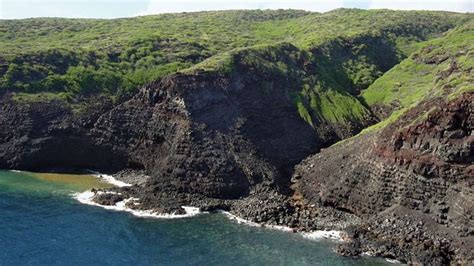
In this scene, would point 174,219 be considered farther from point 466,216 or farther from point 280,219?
point 466,216

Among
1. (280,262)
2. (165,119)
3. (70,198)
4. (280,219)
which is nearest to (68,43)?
(165,119)

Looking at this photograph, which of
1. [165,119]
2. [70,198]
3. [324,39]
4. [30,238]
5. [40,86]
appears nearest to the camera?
[30,238]

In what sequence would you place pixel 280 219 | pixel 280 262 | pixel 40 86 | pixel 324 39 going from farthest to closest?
pixel 324 39, pixel 40 86, pixel 280 219, pixel 280 262

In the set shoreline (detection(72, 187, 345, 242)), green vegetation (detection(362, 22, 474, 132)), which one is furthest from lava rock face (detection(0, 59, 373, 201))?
green vegetation (detection(362, 22, 474, 132))

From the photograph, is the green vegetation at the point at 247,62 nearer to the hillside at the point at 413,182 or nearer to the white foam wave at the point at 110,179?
the hillside at the point at 413,182

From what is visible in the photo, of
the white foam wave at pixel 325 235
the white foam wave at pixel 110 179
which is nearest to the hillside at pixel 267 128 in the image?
the white foam wave at pixel 325 235

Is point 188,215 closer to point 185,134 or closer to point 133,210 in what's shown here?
point 133,210

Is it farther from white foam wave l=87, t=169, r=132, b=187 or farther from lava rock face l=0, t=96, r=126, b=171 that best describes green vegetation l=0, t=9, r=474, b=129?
white foam wave l=87, t=169, r=132, b=187
